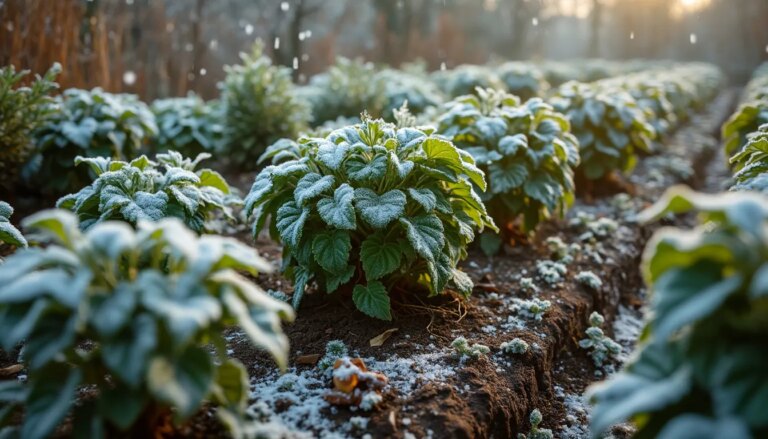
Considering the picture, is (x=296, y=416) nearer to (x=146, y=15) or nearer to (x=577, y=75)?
(x=146, y=15)

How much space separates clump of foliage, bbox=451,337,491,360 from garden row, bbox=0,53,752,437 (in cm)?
25

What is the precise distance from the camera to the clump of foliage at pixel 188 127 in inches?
209

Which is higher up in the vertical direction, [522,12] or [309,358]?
[522,12]

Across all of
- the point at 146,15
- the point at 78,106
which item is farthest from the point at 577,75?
the point at 78,106

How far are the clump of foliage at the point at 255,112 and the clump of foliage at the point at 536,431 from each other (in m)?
3.85

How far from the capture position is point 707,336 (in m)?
1.34

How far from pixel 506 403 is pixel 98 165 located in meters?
2.21

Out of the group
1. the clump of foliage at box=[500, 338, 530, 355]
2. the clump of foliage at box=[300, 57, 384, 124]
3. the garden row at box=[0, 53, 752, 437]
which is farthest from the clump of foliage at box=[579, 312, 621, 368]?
the clump of foliage at box=[300, 57, 384, 124]

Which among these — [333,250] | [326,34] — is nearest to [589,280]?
[333,250]

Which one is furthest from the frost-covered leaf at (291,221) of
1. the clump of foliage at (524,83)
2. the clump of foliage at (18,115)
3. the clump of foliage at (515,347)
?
the clump of foliage at (524,83)

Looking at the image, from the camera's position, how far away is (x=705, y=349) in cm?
132

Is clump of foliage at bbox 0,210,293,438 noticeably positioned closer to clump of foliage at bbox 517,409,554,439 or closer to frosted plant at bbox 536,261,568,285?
clump of foliage at bbox 517,409,554,439

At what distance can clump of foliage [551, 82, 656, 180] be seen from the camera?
196 inches

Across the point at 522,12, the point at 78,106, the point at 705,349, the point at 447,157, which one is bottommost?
the point at 705,349
